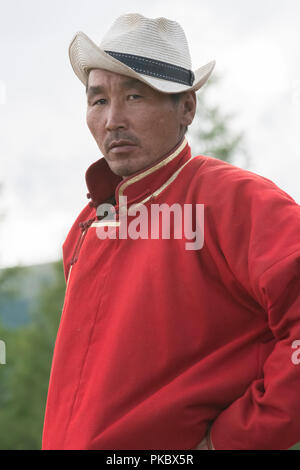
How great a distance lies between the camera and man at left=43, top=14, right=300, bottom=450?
6.47 ft

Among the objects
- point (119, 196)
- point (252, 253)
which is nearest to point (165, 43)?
point (119, 196)

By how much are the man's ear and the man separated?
4 cm

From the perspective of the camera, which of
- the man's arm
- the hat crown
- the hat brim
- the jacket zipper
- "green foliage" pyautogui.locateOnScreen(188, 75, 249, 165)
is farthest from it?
"green foliage" pyautogui.locateOnScreen(188, 75, 249, 165)

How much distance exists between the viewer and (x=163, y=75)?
7.77 feet

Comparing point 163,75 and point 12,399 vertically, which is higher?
point 163,75

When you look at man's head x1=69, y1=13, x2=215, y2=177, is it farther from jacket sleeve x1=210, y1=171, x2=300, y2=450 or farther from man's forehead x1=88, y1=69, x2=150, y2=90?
jacket sleeve x1=210, y1=171, x2=300, y2=450

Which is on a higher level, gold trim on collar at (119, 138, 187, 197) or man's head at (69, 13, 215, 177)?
man's head at (69, 13, 215, 177)

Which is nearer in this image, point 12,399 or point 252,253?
point 252,253

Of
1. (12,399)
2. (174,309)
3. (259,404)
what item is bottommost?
(12,399)

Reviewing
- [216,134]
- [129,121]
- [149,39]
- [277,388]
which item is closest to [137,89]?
[129,121]

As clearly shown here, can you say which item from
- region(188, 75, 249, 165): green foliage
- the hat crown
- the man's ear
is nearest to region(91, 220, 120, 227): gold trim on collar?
the man's ear

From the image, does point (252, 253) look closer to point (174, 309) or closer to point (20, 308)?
point (174, 309)

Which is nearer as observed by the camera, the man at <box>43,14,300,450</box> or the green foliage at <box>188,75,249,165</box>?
the man at <box>43,14,300,450</box>
